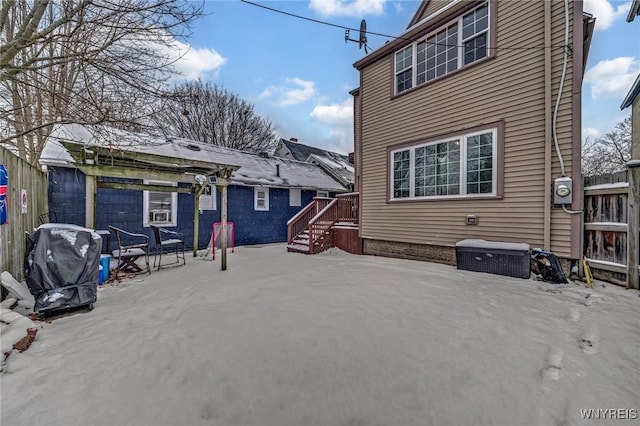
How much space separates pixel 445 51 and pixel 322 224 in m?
5.41

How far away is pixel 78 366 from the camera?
2359mm

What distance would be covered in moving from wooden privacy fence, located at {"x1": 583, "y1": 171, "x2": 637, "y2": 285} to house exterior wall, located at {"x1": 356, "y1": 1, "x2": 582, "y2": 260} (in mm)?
223

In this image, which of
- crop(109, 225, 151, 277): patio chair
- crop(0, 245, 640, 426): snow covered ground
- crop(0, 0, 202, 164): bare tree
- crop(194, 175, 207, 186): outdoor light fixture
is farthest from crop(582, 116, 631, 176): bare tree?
crop(109, 225, 151, 277): patio chair

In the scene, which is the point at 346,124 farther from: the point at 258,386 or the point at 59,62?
the point at 258,386

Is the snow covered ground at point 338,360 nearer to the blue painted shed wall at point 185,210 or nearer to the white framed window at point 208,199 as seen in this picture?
the blue painted shed wall at point 185,210

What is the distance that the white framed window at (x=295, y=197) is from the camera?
40.8 feet

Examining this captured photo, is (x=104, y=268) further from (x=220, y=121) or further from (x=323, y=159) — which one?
(x=220, y=121)

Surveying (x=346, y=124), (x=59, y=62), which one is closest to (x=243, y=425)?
(x=59, y=62)

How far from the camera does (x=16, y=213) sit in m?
3.82

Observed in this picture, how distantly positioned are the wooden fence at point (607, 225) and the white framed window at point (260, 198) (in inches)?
371

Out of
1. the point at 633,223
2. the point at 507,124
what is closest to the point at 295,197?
the point at 507,124

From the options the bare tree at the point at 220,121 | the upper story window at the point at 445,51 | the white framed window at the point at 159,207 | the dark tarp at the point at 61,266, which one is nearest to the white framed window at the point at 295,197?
the white framed window at the point at 159,207

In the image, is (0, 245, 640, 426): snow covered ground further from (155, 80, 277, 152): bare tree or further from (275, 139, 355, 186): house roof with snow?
(155, 80, 277, 152): bare tree

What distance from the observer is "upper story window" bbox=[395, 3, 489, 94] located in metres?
5.89
